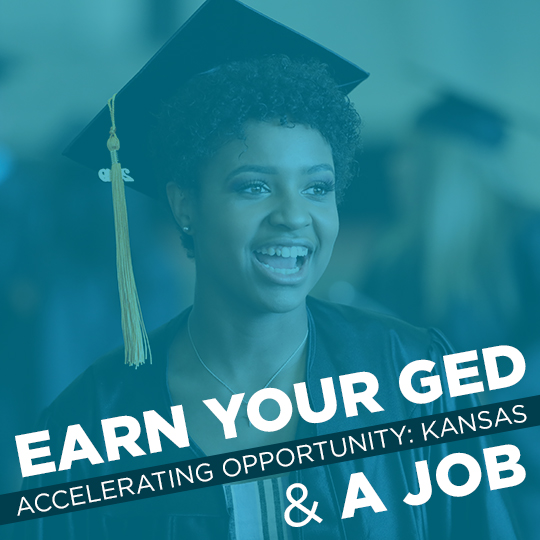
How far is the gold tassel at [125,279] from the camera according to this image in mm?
1148

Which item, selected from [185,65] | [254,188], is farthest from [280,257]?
[185,65]

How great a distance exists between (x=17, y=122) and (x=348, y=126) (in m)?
0.72

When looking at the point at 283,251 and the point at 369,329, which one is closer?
the point at 283,251

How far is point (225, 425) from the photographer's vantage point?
117 cm

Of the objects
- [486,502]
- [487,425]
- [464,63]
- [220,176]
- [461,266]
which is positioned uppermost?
[464,63]

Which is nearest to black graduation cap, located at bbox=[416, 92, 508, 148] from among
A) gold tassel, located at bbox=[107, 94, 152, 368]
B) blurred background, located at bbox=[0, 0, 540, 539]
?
blurred background, located at bbox=[0, 0, 540, 539]

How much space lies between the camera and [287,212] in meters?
1.10

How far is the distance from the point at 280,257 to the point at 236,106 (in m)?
0.32

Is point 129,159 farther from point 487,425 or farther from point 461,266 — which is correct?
point 487,425

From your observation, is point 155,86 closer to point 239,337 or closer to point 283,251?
point 283,251

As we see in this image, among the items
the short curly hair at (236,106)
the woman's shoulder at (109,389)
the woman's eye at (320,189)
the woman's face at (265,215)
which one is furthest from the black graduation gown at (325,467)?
the short curly hair at (236,106)

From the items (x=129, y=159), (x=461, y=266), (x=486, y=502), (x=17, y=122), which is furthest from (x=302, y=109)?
(x=486, y=502)

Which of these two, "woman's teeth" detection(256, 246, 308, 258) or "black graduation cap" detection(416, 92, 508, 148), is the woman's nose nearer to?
"woman's teeth" detection(256, 246, 308, 258)

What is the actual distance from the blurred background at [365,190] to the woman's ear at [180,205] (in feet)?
0.14
